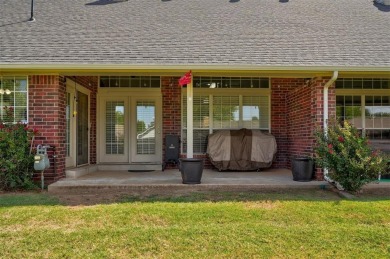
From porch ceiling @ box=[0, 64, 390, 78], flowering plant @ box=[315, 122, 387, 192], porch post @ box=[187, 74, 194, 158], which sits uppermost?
porch ceiling @ box=[0, 64, 390, 78]

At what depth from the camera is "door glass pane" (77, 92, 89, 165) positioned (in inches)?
361

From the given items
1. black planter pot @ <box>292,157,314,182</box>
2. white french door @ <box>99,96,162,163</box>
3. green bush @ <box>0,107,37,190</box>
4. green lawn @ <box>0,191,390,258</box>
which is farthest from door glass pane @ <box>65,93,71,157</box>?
black planter pot @ <box>292,157,314,182</box>

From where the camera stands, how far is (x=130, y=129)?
10.1 meters

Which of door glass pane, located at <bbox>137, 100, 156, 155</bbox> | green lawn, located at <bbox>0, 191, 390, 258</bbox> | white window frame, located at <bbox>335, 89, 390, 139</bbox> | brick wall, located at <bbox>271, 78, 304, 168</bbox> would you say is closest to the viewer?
green lawn, located at <bbox>0, 191, 390, 258</bbox>

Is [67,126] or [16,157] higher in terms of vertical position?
[67,126]

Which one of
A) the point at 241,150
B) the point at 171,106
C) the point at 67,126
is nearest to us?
the point at 67,126

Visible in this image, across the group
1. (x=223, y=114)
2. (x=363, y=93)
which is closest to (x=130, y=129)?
(x=223, y=114)

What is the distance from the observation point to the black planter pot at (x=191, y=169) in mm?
7008

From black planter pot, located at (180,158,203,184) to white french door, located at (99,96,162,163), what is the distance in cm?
319

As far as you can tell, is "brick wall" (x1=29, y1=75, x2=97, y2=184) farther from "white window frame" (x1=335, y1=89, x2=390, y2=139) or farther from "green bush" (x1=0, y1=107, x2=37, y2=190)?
"white window frame" (x1=335, y1=89, x2=390, y2=139)

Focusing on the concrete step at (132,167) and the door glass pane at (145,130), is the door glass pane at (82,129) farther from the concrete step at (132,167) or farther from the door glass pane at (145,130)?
the door glass pane at (145,130)

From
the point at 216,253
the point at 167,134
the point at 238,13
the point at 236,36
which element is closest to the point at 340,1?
the point at 238,13

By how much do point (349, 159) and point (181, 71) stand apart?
3.63 meters

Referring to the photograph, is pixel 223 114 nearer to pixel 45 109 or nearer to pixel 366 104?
pixel 366 104
